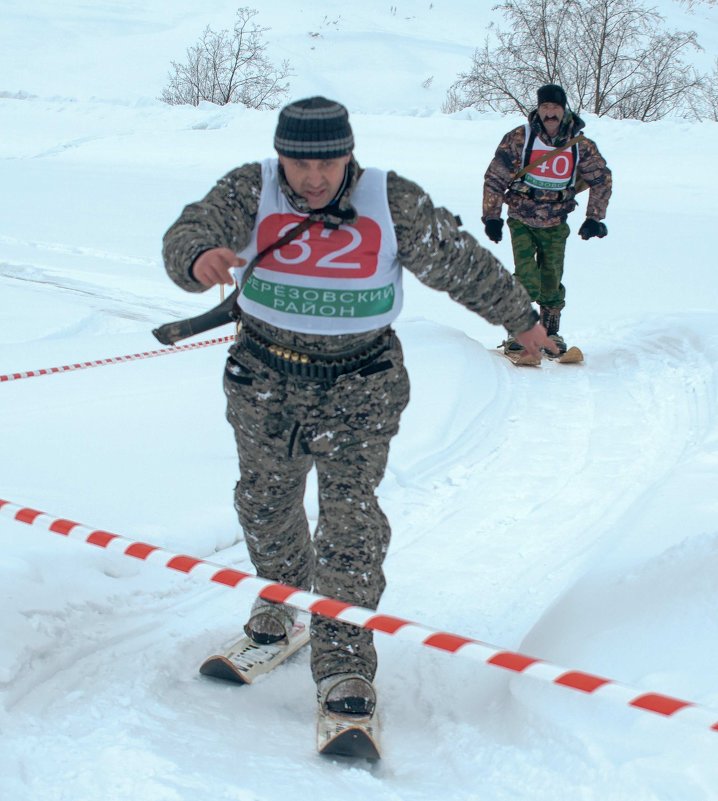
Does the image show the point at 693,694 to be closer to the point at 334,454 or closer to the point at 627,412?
the point at 334,454

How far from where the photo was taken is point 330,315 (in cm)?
245

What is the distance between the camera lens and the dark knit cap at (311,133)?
7.50 ft

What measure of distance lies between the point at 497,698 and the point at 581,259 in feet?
26.6

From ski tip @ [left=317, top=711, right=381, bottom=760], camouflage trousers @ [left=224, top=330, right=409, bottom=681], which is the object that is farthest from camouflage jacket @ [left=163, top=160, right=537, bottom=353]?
ski tip @ [left=317, top=711, right=381, bottom=760]

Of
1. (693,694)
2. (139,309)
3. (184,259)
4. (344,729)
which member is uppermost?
(184,259)

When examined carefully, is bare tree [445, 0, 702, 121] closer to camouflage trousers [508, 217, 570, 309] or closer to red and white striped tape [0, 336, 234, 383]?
camouflage trousers [508, 217, 570, 309]

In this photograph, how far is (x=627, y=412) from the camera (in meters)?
5.55

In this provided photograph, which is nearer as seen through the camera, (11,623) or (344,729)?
(344,729)

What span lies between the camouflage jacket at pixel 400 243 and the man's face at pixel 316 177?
1.0 inches

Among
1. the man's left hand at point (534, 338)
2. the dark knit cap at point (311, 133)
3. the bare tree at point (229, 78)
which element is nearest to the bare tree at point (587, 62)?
the bare tree at point (229, 78)

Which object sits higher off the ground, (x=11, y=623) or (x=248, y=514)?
(x=248, y=514)

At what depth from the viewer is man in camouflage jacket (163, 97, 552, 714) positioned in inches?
92.4

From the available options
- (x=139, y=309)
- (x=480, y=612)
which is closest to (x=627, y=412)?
(x=480, y=612)

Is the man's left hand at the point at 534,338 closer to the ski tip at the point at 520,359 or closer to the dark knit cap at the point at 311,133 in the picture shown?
the dark knit cap at the point at 311,133
